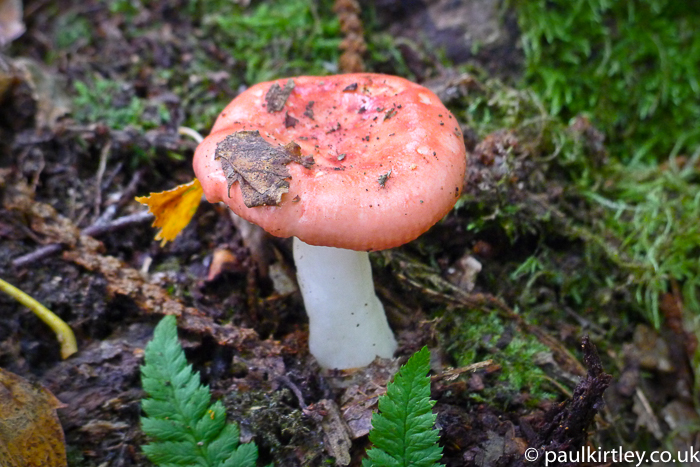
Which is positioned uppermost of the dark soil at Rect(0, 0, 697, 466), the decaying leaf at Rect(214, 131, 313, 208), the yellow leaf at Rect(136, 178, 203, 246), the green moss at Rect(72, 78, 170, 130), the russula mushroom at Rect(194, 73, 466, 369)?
the decaying leaf at Rect(214, 131, 313, 208)

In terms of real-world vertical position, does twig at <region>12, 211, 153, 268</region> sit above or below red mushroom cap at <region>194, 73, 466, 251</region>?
below

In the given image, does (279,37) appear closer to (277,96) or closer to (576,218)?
(277,96)

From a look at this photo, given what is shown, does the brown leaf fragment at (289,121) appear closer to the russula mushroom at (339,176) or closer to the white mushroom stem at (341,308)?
the russula mushroom at (339,176)

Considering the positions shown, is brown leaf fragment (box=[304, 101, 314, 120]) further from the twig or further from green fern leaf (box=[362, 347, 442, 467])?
green fern leaf (box=[362, 347, 442, 467])

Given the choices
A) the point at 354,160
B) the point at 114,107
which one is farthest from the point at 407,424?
the point at 114,107

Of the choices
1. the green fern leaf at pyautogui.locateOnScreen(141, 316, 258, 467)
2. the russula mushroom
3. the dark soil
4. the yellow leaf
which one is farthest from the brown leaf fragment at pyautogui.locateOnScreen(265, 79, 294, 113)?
the green fern leaf at pyautogui.locateOnScreen(141, 316, 258, 467)

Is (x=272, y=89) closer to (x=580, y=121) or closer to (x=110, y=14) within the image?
(x=580, y=121)
